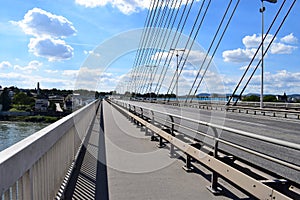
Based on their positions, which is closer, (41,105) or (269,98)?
(41,105)

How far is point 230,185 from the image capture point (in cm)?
566

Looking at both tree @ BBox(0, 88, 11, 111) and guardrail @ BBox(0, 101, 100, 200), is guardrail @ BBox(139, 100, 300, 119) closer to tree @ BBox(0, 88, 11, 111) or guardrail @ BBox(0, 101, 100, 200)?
tree @ BBox(0, 88, 11, 111)

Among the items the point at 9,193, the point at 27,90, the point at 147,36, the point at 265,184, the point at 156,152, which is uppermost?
the point at 147,36

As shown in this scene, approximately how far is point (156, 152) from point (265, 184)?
5.48 meters

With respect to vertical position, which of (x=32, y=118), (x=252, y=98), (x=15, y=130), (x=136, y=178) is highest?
(x=252, y=98)

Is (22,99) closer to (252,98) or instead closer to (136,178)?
(136,178)

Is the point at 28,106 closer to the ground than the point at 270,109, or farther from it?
farther from it

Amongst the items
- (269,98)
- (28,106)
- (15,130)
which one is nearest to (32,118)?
(28,106)

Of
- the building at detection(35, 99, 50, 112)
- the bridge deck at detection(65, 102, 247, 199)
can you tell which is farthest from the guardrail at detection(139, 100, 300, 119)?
the building at detection(35, 99, 50, 112)

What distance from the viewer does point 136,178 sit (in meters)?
6.23

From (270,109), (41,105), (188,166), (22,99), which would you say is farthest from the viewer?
(270,109)

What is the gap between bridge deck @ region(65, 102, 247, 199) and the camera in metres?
5.16

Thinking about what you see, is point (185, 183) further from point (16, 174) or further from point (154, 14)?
point (154, 14)

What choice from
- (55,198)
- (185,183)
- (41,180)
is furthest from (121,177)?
(41,180)
